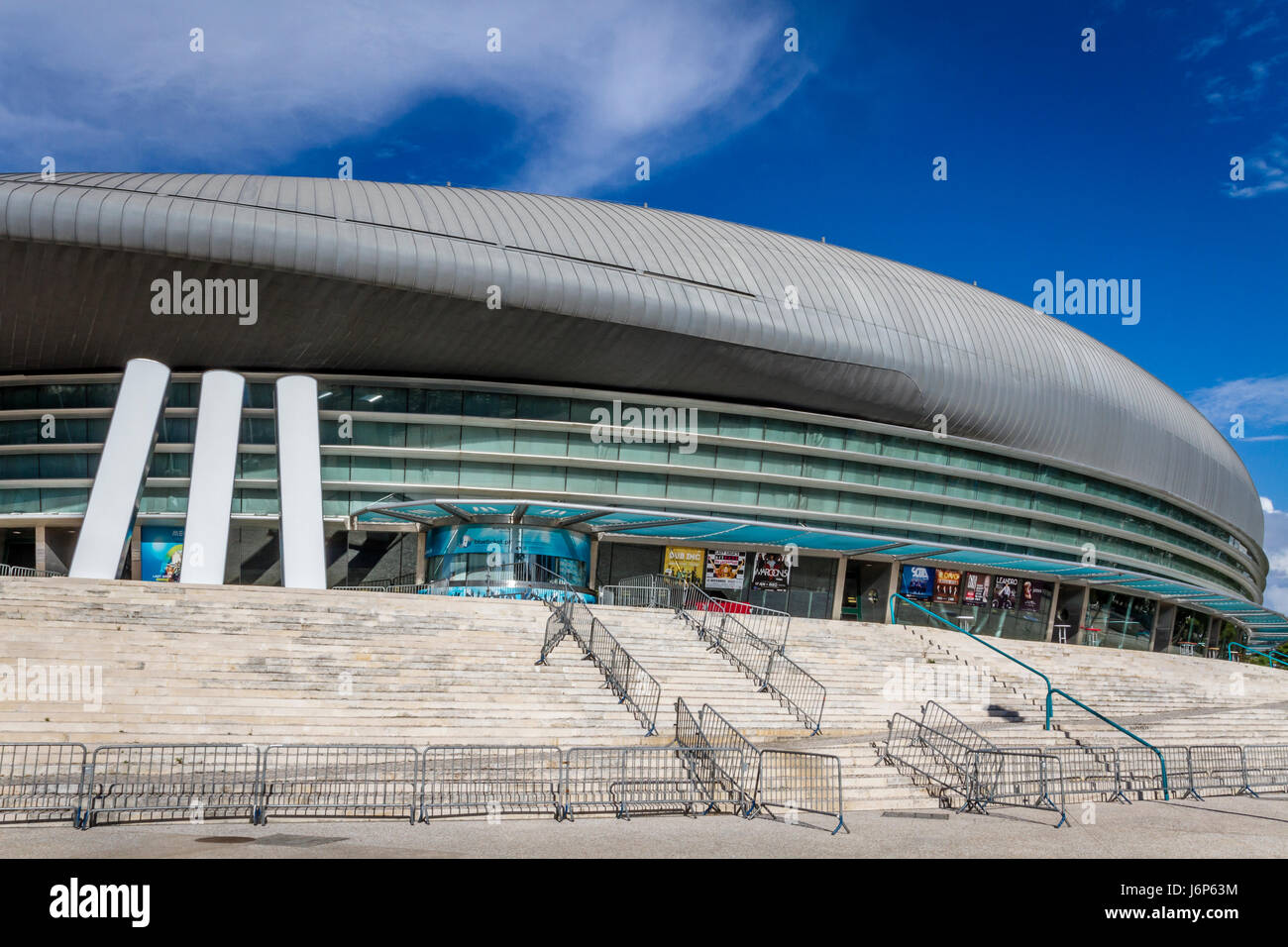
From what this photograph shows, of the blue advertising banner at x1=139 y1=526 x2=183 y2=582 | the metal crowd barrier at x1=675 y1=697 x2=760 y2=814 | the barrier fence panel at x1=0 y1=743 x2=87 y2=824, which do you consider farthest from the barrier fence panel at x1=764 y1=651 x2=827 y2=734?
the blue advertising banner at x1=139 y1=526 x2=183 y2=582

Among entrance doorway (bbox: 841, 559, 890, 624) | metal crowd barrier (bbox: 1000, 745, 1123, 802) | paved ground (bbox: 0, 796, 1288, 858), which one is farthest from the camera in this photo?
entrance doorway (bbox: 841, 559, 890, 624)

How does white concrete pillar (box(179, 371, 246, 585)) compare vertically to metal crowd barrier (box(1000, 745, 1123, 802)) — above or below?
above

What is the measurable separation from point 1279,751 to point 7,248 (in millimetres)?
33989

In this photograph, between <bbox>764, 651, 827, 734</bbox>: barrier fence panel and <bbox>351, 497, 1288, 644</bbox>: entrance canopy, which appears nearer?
<bbox>764, 651, 827, 734</bbox>: barrier fence panel

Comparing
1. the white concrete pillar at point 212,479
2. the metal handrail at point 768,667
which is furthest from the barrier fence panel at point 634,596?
the white concrete pillar at point 212,479

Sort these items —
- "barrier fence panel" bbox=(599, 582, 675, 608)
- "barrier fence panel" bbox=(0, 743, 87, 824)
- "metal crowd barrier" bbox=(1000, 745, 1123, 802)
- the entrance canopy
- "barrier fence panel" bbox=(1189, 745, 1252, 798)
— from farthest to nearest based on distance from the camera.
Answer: "barrier fence panel" bbox=(599, 582, 675, 608)
the entrance canopy
"barrier fence panel" bbox=(1189, 745, 1252, 798)
"metal crowd barrier" bbox=(1000, 745, 1123, 802)
"barrier fence panel" bbox=(0, 743, 87, 824)

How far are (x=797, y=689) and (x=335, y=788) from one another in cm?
1076

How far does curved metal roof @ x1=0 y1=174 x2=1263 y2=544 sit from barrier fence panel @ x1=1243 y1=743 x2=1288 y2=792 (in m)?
19.0

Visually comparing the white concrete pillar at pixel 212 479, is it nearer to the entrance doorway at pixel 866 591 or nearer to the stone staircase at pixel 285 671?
the stone staircase at pixel 285 671

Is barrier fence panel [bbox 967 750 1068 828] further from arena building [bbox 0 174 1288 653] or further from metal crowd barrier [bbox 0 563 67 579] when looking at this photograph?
metal crowd barrier [bbox 0 563 67 579]

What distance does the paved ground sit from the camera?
9.69 metres

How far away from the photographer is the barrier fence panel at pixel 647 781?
13666mm

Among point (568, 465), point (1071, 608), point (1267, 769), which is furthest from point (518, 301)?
point (1071, 608)
